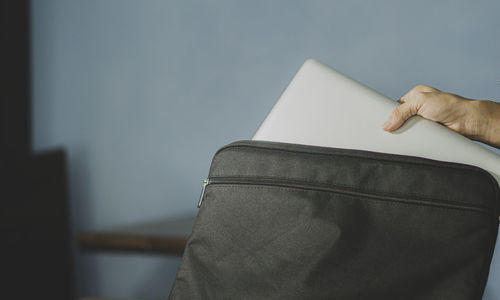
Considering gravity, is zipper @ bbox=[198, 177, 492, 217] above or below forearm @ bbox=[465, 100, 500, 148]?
below

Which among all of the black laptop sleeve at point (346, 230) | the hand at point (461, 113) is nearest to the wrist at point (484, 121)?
the hand at point (461, 113)

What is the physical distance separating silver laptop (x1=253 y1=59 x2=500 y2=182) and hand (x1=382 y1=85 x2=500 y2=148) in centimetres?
2

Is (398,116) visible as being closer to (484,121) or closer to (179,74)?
(484,121)

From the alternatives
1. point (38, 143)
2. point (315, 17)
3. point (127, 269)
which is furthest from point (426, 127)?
point (38, 143)

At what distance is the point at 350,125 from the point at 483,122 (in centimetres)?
18

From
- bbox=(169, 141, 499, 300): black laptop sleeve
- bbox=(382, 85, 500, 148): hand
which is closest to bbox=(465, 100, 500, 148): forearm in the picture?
bbox=(382, 85, 500, 148): hand

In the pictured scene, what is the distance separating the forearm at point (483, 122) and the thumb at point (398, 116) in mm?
95

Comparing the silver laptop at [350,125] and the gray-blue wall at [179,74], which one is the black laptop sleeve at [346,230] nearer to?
the silver laptop at [350,125]

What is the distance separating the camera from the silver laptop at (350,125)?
0.44m

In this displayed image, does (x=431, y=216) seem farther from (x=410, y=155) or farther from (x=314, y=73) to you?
(x=314, y=73)

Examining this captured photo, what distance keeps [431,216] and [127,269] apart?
0.85 meters

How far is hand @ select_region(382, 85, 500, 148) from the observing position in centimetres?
47

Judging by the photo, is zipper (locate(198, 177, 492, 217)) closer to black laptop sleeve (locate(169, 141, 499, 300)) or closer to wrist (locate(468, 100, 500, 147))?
black laptop sleeve (locate(169, 141, 499, 300))

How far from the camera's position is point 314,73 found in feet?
1.66
